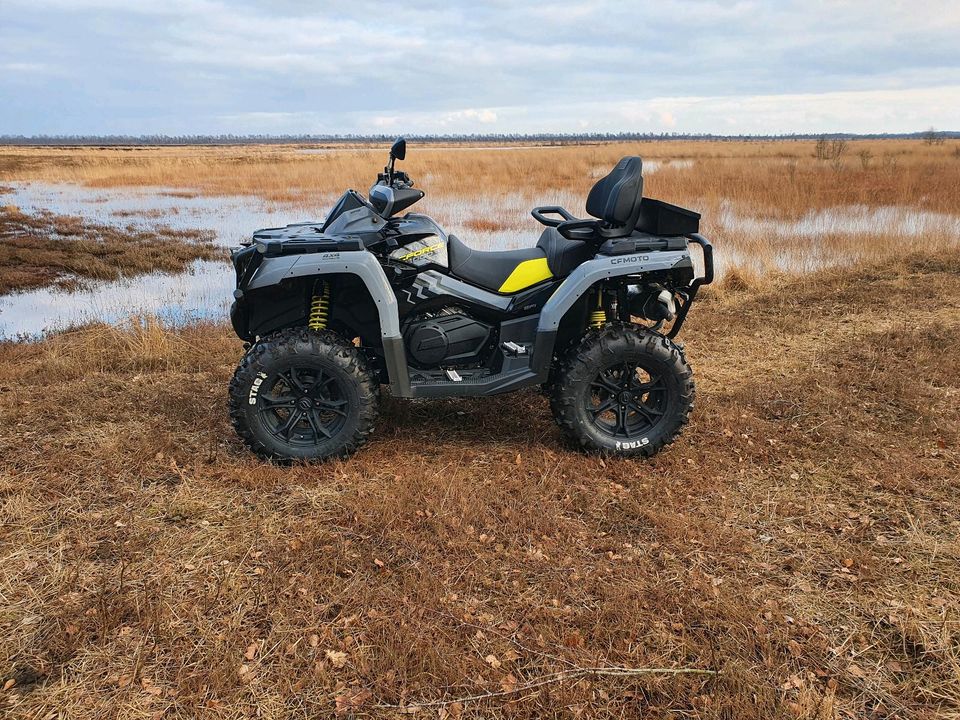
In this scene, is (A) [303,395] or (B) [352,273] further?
(A) [303,395]

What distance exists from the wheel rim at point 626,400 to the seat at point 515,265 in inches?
27.0

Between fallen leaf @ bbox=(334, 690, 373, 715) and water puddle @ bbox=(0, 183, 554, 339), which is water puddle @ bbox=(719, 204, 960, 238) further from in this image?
fallen leaf @ bbox=(334, 690, 373, 715)

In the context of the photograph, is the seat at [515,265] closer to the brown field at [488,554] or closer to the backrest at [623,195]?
the backrest at [623,195]

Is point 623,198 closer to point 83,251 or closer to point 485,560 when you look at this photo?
point 485,560

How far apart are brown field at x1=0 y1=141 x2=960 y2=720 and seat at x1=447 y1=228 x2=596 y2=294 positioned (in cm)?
103

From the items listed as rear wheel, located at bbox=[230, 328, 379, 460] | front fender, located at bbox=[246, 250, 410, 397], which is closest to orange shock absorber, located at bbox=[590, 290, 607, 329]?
front fender, located at bbox=[246, 250, 410, 397]

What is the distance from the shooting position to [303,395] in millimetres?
4059

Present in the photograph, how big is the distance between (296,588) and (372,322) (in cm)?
177

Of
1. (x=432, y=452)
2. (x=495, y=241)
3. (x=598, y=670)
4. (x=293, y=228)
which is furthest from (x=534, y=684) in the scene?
(x=495, y=241)

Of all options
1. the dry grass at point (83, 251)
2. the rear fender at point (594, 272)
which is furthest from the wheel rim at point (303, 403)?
the dry grass at point (83, 251)

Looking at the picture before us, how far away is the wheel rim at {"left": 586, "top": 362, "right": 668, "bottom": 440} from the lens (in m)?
4.19

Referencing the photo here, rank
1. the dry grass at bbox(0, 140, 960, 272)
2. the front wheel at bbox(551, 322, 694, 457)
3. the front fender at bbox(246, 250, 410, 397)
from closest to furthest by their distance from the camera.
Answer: the front fender at bbox(246, 250, 410, 397), the front wheel at bbox(551, 322, 694, 457), the dry grass at bbox(0, 140, 960, 272)

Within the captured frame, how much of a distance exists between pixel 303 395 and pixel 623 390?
1.89 m

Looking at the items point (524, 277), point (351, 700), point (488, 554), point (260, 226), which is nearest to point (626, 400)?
point (524, 277)
